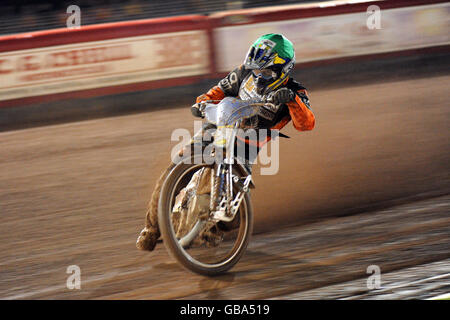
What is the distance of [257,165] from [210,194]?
3.12 m

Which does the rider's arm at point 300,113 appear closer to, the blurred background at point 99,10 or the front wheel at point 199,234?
the front wheel at point 199,234

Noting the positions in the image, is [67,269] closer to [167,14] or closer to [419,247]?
[419,247]

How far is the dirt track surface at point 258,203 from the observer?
14.9 feet

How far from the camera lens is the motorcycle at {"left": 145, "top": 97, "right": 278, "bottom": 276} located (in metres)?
4.26

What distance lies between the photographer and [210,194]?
441cm

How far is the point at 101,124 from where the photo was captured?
387 inches

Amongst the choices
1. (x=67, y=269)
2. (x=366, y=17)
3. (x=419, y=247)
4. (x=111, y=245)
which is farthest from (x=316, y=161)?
(x=366, y=17)

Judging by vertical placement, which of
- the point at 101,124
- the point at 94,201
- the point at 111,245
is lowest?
the point at 111,245

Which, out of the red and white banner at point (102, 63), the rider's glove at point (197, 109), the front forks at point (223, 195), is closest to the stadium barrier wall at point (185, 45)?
the red and white banner at point (102, 63)

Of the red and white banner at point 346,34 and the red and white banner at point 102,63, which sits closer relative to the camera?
the red and white banner at point 102,63

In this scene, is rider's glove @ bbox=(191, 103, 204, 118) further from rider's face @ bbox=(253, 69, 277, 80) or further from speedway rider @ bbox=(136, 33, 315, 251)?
rider's face @ bbox=(253, 69, 277, 80)

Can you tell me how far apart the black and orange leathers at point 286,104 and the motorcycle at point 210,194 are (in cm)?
19

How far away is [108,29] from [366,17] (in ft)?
17.6

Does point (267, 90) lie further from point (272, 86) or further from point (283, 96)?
point (283, 96)
